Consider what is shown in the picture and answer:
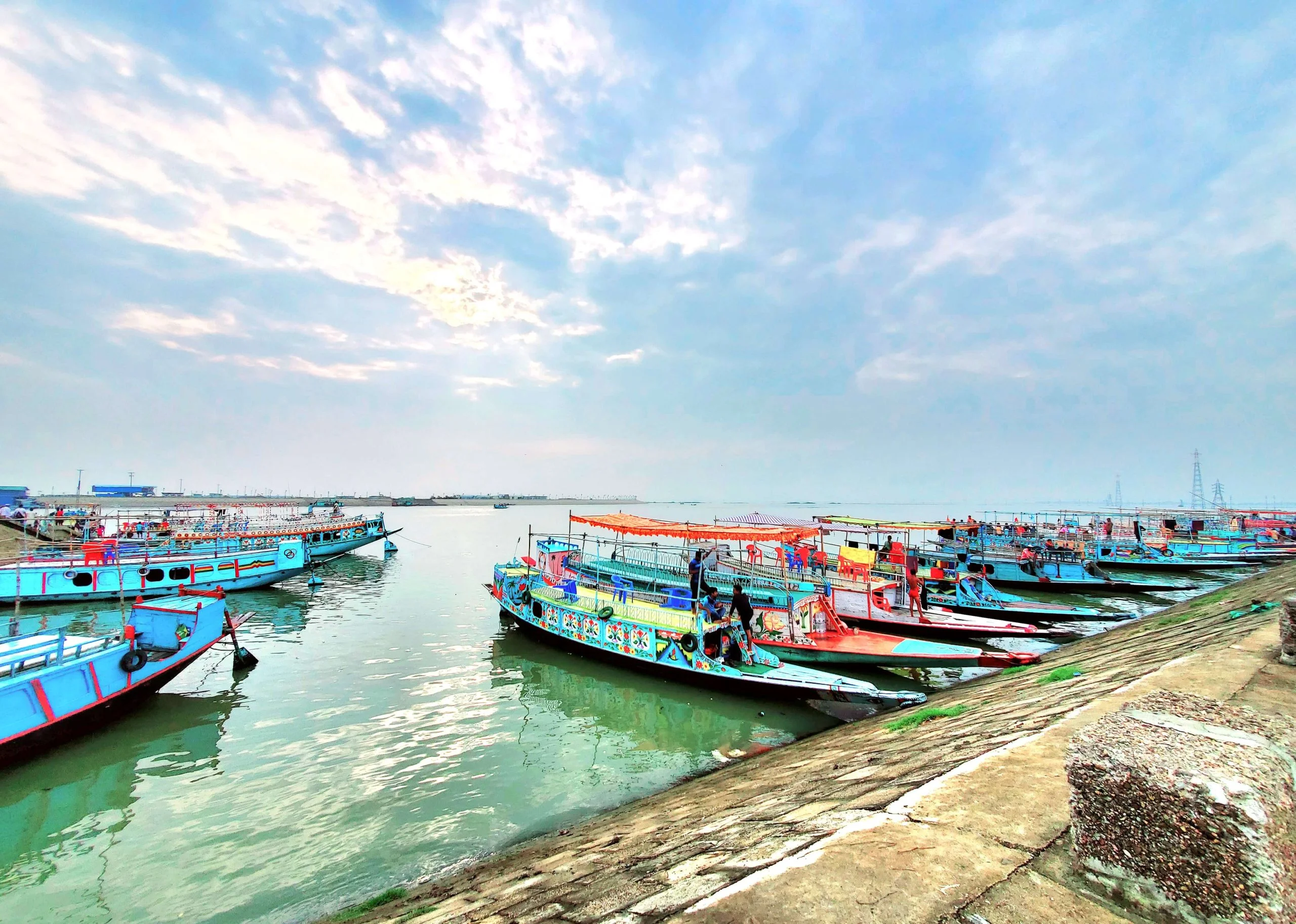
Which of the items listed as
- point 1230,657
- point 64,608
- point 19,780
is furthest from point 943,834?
point 64,608

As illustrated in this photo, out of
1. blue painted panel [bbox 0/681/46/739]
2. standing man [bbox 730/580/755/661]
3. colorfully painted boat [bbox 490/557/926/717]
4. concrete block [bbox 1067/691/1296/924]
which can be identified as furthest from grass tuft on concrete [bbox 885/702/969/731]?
blue painted panel [bbox 0/681/46/739]

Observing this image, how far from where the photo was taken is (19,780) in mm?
9523

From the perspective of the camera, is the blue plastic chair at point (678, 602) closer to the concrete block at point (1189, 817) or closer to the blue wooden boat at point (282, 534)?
the concrete block at point (1189, 817)

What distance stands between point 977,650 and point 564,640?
12616 millimetres

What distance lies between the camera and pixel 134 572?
2553 centimetres

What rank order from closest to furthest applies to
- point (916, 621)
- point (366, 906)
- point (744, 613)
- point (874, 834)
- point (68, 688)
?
point (874, 834), point (366, 906), point (68, 688), point (744, 613), point (916, 621)

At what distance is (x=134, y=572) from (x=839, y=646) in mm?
33050

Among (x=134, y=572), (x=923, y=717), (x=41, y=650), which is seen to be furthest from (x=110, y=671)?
(x=134, y=572)

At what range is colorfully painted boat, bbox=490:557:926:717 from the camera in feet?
41.4

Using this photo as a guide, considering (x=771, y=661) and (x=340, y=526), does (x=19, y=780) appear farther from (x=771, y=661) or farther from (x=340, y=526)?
(x=340, y=526)

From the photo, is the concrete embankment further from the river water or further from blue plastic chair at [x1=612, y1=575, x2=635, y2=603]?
blue plastic chair at [x1=612, y1=575, x2=635, y2=603]

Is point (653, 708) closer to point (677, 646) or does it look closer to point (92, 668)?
point (677, 646)

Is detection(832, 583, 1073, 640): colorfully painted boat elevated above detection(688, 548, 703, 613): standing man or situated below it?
below

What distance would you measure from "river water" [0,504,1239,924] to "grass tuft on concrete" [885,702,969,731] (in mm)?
2472
